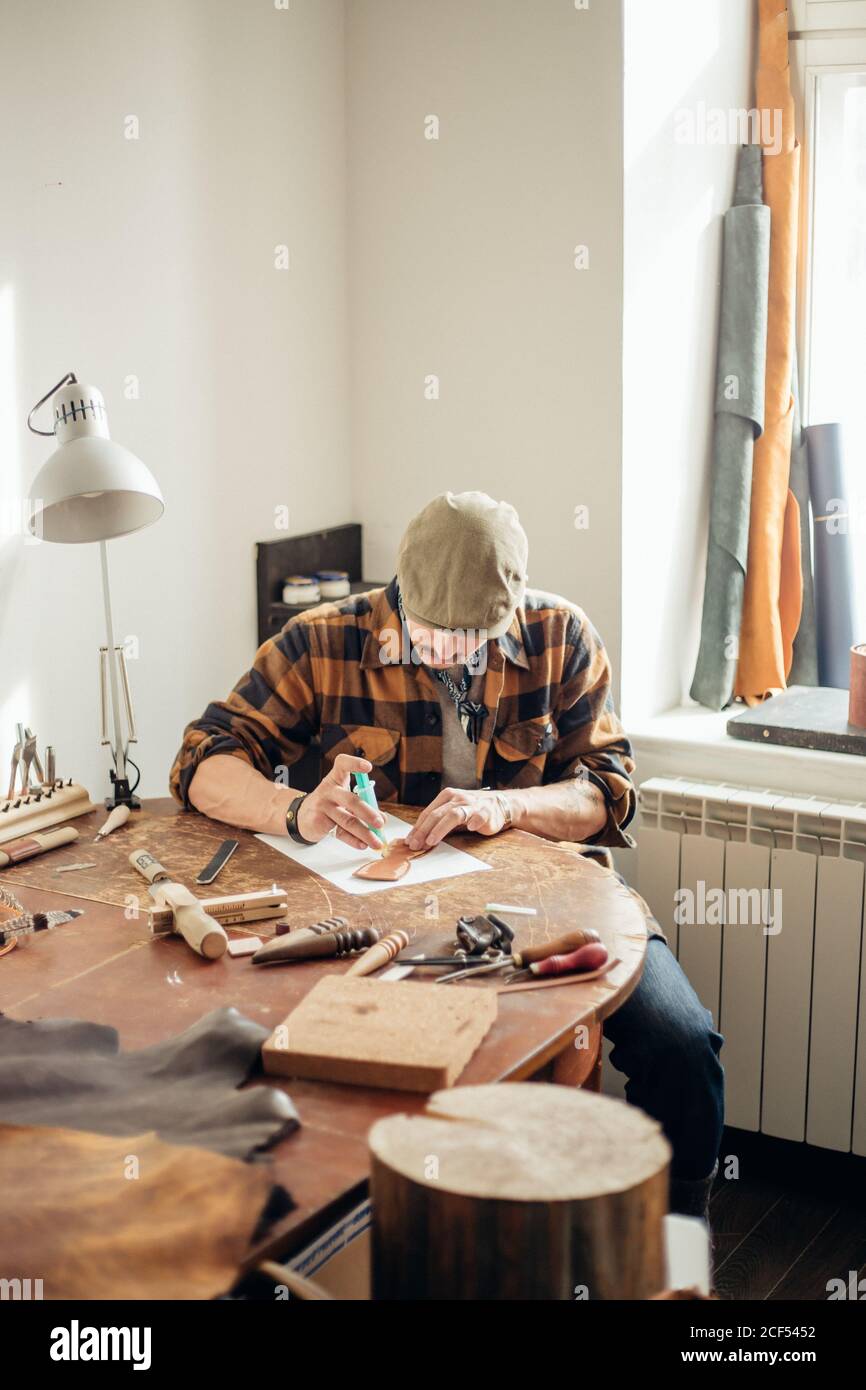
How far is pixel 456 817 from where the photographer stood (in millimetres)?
2176

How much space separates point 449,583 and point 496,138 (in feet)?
4.17

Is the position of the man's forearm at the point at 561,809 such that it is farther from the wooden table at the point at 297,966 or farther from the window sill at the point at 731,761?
the window sill at the point at 731,761

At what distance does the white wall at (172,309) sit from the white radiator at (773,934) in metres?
1.09

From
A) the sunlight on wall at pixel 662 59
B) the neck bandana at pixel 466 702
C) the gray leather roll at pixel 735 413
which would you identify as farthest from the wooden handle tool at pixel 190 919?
the sunlight on wall at pixel 662 59

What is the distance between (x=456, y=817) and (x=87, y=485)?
31.2 inches

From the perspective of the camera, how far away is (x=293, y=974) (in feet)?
5.72

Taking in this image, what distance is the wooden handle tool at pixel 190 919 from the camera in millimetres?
1771

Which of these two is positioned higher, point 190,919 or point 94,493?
point 94,493

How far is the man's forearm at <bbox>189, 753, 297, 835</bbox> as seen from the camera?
2260mm

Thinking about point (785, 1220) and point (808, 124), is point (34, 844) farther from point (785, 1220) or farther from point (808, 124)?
point (808, 124)

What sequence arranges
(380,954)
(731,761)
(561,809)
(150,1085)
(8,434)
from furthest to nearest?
1. (731,761)
2. (8,434)
3. (561,809)
4. (380,954)
5. (150,1085)

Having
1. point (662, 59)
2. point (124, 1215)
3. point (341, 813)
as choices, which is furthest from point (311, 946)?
point (662, 59)

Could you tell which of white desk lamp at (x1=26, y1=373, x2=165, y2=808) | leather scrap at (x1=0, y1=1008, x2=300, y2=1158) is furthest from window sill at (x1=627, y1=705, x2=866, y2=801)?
leather scrap at (x1=0, y1=1008, x2=300, y2=1158)

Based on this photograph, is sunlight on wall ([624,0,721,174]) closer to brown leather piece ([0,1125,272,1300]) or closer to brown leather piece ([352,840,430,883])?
brown leather piece ([352,840,430,883])
